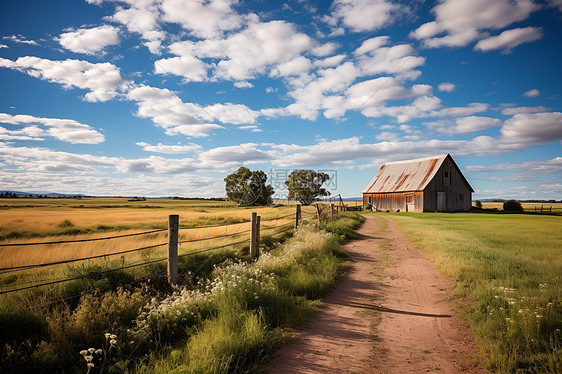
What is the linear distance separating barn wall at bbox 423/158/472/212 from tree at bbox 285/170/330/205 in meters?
33.9

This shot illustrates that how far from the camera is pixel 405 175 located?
4862cm

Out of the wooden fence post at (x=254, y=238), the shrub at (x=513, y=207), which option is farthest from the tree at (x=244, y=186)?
the wooden fence post at (x=254, y=238)

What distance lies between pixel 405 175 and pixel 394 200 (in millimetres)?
4364

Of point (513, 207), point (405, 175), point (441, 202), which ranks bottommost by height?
point (513, 207)

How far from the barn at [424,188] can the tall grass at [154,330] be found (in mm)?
41042

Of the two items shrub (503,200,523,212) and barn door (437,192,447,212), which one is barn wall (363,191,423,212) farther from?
shrub (503,200,523,212)

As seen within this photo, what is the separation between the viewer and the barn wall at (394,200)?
4381cm

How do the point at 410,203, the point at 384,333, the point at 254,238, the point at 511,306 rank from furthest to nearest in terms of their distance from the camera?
1. the point at 410,203
2. the point at 254,238
3. the point at 511,306
4. the point at 384,333

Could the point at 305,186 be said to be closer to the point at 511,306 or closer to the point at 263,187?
the point at 263,187

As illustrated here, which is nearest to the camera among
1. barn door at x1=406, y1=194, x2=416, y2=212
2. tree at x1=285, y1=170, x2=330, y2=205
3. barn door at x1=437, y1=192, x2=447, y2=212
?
barn door at x1=437, y1=192, x2=447, y2=212

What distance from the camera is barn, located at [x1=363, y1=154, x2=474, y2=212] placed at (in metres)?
43.7

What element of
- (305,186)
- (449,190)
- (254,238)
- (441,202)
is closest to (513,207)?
(449,190)

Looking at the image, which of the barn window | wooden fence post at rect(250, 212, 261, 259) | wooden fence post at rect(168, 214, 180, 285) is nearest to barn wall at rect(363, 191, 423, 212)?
the barn window

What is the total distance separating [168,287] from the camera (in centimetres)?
761
